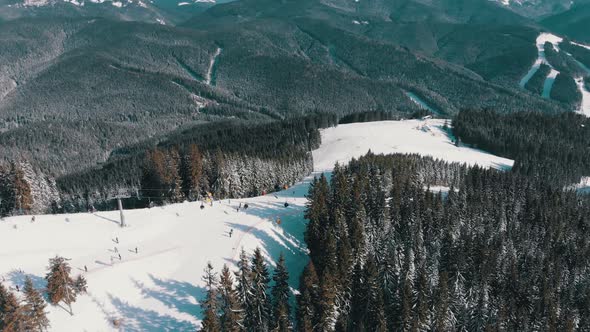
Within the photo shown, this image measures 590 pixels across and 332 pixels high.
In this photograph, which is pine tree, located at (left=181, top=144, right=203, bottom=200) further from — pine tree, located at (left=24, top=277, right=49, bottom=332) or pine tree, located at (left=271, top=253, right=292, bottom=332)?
pine tree, located at (left=24, top=277, right=49, bottom=332)

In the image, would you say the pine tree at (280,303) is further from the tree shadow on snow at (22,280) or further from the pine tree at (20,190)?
the pine tree at (20,190)

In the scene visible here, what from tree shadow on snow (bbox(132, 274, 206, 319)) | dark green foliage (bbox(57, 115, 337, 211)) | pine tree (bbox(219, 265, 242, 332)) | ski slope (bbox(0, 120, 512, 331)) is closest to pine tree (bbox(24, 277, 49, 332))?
ski slope (bbox(0, 120, 512, 331))

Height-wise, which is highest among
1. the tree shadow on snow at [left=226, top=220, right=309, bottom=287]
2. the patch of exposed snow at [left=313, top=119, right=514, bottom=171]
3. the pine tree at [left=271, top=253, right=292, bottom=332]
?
the pine tree at [left=271, top=253, right=292, bottom=332]

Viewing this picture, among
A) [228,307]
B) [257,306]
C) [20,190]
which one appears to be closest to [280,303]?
[257,306]

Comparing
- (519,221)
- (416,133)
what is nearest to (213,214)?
(519,221)

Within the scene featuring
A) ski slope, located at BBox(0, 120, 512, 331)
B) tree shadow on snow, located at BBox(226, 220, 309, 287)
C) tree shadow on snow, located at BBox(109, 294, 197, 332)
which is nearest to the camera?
tree shadow on snow, located at BBox(109, 294, 197, 332)

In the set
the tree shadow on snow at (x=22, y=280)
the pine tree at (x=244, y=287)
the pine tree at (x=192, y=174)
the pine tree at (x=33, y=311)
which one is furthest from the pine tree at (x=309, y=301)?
the pine tree at (x=192, y=174)

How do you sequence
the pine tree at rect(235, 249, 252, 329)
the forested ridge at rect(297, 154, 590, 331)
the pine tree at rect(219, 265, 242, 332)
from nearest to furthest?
the pine tree at rect(219, 265, 242, 332) < the pine tree at rect(235, 249, 252, 329) < the forested ridge at rect(297, 154, 590, 331)
